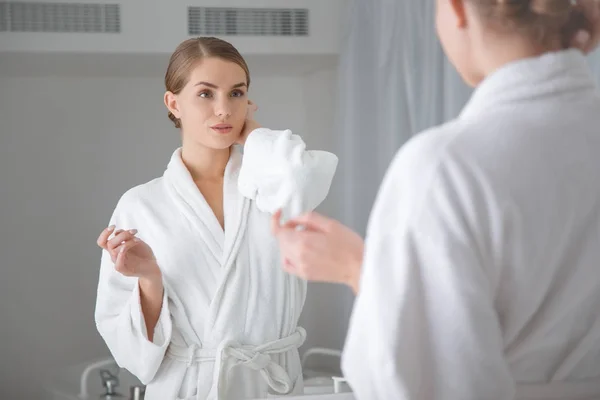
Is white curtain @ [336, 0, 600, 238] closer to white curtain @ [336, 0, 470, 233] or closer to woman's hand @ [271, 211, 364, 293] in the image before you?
white curtain @ [336, 0, 470, 233]

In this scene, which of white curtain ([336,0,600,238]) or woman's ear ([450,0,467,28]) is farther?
white curtain ([336,0,600,238])

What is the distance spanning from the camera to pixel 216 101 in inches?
43.1

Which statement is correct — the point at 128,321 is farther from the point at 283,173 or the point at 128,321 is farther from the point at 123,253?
the point at 283,173

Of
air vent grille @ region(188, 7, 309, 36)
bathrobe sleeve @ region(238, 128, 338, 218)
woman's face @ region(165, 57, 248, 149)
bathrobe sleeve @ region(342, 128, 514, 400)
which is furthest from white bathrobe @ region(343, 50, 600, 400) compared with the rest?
air vent grille @ region(188, 7, 309, 36)

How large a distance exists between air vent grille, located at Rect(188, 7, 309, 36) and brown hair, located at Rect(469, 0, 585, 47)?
171 centimetres

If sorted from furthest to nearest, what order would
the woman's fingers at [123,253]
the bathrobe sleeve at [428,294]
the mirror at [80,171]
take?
1. the mirror at [80,171]
2. the woman's fingers at [123,253]
3. the bathrobe sleeve at [428,294]

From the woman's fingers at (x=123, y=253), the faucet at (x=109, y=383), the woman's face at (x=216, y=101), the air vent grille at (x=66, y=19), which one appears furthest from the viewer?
the air vent grille at (x=66, y=19)

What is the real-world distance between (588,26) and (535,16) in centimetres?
5

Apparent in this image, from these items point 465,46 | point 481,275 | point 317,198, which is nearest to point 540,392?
point 481,275

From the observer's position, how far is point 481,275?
57cm

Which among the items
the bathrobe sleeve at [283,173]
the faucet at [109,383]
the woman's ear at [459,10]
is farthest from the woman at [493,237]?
the faucet at [109,383]

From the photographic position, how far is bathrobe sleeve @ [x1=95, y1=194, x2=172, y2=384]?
3.48 feet

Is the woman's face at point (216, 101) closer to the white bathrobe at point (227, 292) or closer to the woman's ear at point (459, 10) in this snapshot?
the white bathrobe at point (227, 292)

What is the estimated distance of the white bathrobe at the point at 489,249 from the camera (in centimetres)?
56
